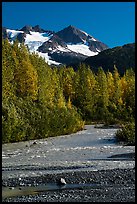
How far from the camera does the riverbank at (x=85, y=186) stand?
11.1 metres

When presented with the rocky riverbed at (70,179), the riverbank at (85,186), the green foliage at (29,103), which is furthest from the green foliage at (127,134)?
the riverbank at (85,186)

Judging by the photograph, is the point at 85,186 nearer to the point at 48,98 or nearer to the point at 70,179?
the point at 70,179

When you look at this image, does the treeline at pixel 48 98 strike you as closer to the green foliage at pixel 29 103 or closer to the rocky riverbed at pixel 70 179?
the green foliage at pixel 29 103

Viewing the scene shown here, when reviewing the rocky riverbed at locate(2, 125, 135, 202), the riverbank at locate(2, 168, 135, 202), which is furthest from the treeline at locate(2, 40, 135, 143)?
the riverbank at locate(2, 168, 135, 202)

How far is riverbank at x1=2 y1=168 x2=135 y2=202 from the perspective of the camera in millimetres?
11109

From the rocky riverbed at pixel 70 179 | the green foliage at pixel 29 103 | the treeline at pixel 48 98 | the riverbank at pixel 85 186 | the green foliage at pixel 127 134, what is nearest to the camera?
the riverbank at pixel 85 186

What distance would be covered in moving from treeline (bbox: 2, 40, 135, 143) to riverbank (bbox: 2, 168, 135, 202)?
22306 millimetres

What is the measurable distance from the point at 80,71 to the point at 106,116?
620 inches

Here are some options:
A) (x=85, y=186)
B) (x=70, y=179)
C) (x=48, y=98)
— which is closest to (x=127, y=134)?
(x=70, y=179)

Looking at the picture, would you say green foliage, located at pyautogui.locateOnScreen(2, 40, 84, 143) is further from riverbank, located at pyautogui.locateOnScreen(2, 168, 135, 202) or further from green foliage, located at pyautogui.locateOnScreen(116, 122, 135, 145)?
riverbank, located at pyautogui.locateOnScreen(2, 168, 135, 202)

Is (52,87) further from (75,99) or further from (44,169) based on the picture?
(44,169)

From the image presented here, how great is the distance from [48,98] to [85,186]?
163 feet

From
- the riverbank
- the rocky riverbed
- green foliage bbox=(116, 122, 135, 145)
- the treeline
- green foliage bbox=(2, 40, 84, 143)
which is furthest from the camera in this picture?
the treeline

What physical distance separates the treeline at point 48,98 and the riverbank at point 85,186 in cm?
2231
